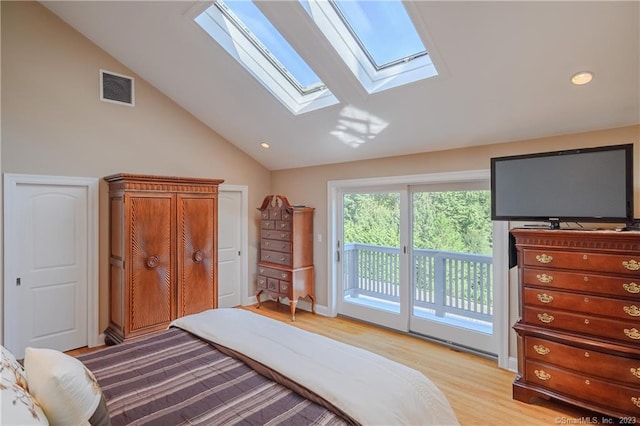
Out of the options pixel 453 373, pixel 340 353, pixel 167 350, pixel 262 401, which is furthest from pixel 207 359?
pixel 453 373

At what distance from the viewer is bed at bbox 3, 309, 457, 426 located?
4.51 ft

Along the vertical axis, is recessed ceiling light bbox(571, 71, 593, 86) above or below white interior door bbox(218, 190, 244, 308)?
above

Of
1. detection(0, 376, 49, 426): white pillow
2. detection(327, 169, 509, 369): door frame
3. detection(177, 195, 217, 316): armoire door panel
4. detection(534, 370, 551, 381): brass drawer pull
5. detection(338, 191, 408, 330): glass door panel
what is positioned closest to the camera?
detection(0, 376, 49, 426): white pillow

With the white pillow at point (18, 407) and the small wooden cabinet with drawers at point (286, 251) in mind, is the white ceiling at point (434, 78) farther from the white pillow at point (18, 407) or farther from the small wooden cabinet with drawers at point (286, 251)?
the white pillow at point (18, 407)

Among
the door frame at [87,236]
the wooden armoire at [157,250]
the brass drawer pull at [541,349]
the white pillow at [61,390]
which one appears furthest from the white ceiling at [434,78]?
the white pillow at [61,390]

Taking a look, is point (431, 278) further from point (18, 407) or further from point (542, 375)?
point (18, 407)

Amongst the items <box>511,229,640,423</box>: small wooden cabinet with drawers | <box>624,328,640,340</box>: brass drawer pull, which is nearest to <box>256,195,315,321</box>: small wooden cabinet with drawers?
<box>511,229,640,423</box>: small wooden cabinet with drawers

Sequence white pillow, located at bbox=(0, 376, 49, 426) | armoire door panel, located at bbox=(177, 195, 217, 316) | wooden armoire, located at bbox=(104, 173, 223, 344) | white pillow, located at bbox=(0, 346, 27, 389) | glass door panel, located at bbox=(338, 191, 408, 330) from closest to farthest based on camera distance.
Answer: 1. white pillow, located at bbox=(0, 376, 49, 426)
2. white pillow, located at bbox=(0, 346, 27, 389)
3. wooden armoire, located at bbox=(104, 173, 223, 344)
4. armoire door panel, located at bbox=(177, 195, 217, 316)
5. glass door panel, located at bbox=(338, 191, 408, 330)

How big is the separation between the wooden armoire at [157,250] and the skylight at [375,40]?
2183 mm

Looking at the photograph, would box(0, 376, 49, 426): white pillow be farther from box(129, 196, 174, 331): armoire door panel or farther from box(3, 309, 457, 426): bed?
box(129, 196, 174, 331): armoire door panel

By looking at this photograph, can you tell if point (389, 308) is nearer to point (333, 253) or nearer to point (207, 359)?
point (333, 253)

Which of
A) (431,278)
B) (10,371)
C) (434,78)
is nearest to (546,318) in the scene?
(431,278)

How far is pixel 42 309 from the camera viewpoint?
3379 millimetres

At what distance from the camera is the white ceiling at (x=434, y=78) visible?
203cm
